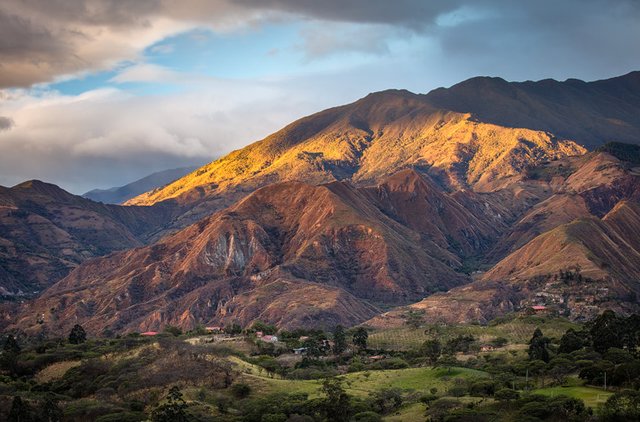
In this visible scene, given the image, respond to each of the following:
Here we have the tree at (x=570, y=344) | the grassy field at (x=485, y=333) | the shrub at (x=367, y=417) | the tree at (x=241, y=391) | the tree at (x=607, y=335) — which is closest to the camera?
the shrub at (x=367, y=417)

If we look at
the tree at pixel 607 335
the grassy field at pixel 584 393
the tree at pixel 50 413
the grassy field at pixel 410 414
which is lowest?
the grassy field at pixel 410 414

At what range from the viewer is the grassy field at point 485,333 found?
576 feet

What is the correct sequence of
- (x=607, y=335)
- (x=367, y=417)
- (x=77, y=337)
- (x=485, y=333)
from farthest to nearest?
(x=485, y=333), (x=77, y=337), (x=607, y=335), (x=367, y=417)

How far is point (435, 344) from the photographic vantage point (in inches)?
→ 5856

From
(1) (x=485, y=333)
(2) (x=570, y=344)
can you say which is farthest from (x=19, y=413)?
(1) (x=485, y=333)

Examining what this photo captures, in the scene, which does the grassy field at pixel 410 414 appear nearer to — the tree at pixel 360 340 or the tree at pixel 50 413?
the tree at pixel 50 413

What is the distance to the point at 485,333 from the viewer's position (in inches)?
7116

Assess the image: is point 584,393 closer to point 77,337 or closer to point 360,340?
point 360,340

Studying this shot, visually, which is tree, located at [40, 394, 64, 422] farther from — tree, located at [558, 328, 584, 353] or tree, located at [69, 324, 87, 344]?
tree, located at [558, 328, 584, 353]

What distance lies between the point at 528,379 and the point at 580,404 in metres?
30.0

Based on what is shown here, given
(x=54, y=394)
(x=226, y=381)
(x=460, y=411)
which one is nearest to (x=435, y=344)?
(x=226, y=381)

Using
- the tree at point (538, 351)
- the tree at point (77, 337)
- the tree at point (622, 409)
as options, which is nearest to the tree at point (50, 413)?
Answer: the tree at point (622, 409)

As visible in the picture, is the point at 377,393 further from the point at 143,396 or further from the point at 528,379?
the point at 143,396

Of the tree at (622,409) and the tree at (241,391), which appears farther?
the tree at (241,391)
